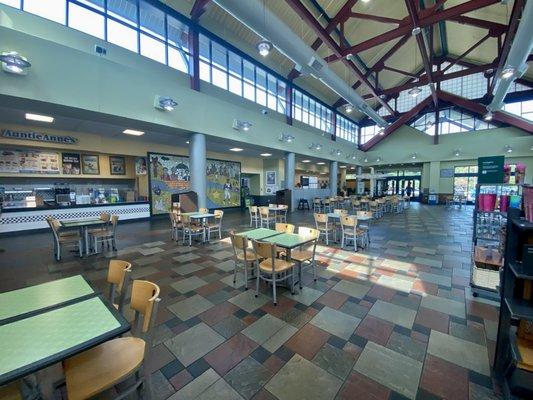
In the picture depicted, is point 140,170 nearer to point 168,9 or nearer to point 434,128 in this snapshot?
point 168,9

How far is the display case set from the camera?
2.73 meters

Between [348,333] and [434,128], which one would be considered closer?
[348,333]

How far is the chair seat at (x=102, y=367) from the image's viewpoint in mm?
1141

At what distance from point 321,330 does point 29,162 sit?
368 inches

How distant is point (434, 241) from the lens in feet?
18.3

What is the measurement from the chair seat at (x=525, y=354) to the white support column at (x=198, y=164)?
6486 millimetres

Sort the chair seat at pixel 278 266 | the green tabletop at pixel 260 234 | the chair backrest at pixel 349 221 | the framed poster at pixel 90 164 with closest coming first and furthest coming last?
the chair seat at pixel 278 266, the green tabletop at pixel 260 234, the chair backrest at pixel 349 221, the framed poster at pixel 90 164

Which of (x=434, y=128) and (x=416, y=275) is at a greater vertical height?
(x=434, y=128)

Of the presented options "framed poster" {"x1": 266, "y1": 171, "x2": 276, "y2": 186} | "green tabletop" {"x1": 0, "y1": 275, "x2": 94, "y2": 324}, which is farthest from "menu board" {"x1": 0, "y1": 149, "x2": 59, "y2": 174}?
"framed poster" {"x1": 266, "y1": 171, "x2": 276, "y2": 186}

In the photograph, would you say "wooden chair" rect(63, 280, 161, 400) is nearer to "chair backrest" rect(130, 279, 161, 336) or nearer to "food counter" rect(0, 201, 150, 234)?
"chair backrest" rect(130, 279, 161, 336)

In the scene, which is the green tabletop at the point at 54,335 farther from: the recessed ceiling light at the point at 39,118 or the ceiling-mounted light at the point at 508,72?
the ceiling-mounted light at the point at 508,72

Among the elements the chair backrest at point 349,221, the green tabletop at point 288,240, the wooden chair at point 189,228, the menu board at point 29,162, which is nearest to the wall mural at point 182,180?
the menu board at point 29,162

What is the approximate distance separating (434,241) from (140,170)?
1022 centimetres

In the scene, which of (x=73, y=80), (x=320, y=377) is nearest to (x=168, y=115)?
(x=73, y=80)
